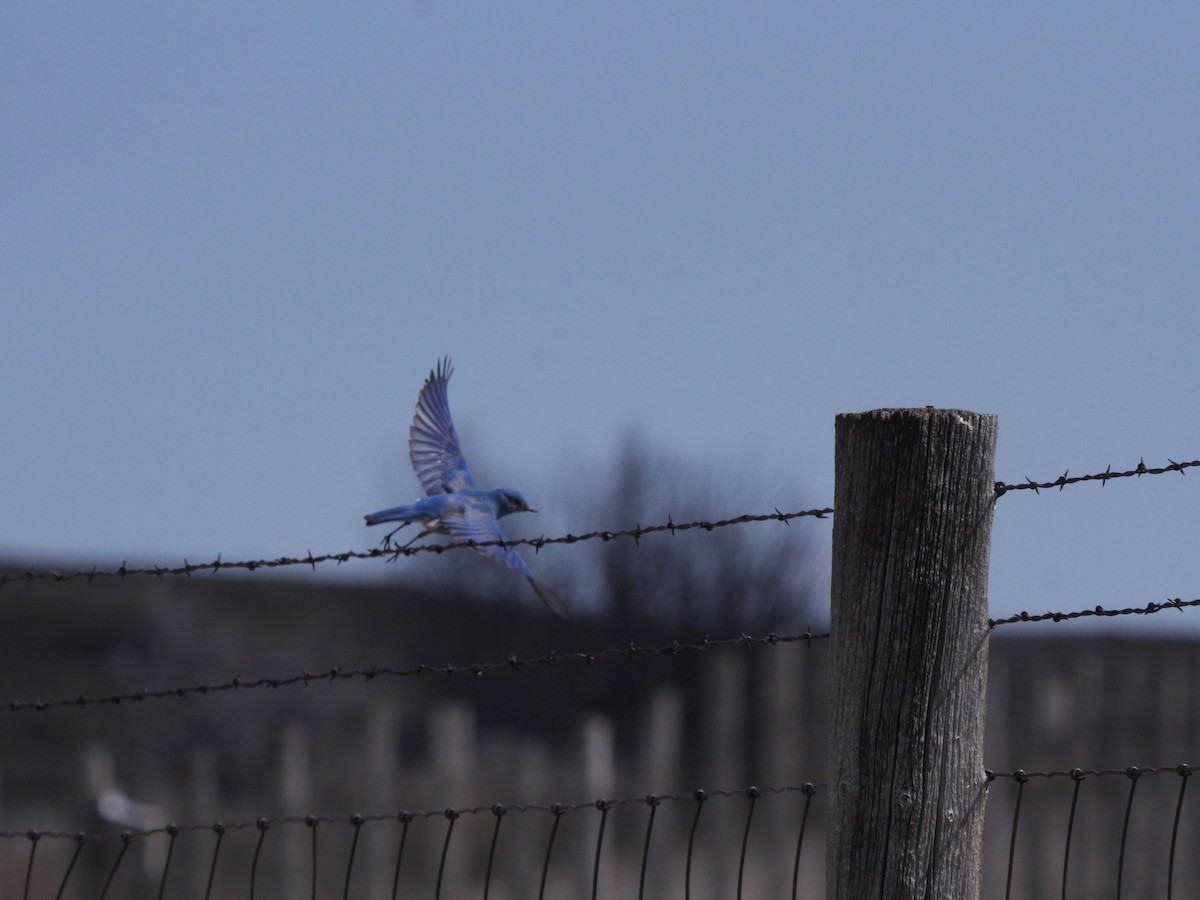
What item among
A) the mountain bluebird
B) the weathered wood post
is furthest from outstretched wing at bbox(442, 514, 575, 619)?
the weathered wood post

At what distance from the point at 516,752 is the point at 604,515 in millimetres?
7784

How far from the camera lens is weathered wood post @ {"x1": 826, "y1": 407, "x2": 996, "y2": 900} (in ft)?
7.82

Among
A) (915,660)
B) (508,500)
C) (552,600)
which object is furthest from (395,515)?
(915,660)

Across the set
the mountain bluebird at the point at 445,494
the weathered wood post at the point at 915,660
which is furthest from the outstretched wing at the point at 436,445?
the weathered wood post at the point at 915,660

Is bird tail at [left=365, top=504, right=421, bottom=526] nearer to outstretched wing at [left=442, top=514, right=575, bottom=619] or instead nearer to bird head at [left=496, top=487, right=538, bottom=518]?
outstretched wing at [left=442, top=514, right=575, bottom=619]

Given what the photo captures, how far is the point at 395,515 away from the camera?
14.7 feet

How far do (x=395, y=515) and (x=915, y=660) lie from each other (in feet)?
7.74

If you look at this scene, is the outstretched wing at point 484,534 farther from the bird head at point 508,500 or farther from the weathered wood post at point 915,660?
the weathered wood post at point 915,660

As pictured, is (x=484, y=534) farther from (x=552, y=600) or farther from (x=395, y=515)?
(x=552, y=600)

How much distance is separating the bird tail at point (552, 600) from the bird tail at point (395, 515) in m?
0.79

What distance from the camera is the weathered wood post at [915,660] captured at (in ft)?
7.82

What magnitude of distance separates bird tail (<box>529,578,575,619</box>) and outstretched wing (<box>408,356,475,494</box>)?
1.36 meters

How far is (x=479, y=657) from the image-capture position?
1630 centimetres

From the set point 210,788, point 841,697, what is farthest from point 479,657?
point 841,697
